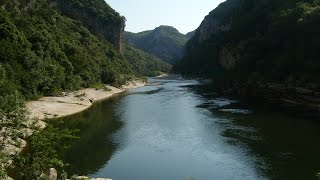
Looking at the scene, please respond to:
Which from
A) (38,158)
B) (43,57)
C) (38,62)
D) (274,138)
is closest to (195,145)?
(274,138)

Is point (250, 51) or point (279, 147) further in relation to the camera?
point (250, 51)

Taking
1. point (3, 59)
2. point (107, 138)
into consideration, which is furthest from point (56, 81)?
point (107, 138)

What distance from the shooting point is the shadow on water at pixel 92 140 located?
2007 inches

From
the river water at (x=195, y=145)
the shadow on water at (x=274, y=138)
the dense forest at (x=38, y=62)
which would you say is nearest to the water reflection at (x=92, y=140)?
the river water at (x=195, y=145)

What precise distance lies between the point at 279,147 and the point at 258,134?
29.4 feet

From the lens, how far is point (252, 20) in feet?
563

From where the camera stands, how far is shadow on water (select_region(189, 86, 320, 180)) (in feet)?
157

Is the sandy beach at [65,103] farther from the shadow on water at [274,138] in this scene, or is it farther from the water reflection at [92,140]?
the shadow on water at [274,138]

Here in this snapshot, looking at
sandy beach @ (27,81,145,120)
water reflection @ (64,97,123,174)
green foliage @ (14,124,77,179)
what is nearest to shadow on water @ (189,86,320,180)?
water reflection @ (64,97,123,174)

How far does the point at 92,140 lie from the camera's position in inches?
2522

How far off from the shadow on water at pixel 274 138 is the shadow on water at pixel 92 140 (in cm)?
1728

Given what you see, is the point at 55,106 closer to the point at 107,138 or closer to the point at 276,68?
the point at 107,138

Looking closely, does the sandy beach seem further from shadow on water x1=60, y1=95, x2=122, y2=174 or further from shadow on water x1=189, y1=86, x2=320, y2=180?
shadow on water x1=189, y1=86, x2=320, y2=180

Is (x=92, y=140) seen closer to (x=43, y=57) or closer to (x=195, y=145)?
(x=195, y=145)
